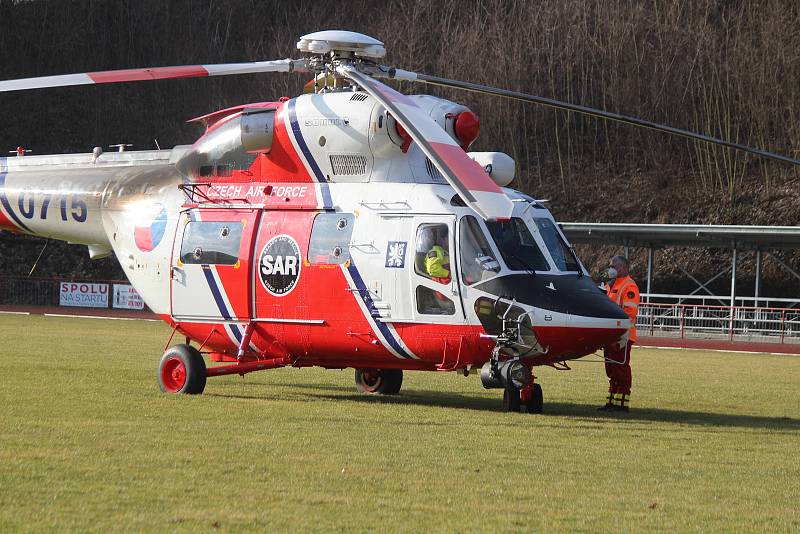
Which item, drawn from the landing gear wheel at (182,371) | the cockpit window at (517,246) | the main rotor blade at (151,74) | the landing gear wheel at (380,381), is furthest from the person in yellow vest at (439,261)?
the landing gear wheel at (182,371)

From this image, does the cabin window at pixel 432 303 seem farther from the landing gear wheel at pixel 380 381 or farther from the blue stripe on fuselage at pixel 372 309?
the landing gear wheel at pixel 380 381

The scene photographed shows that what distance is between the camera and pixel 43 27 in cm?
6056

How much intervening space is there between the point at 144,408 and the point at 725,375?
488 inches

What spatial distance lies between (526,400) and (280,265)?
3.40 m

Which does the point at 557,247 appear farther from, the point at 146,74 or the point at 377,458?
the point at 146,74

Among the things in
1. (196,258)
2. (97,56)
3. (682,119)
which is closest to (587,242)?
(682,119)

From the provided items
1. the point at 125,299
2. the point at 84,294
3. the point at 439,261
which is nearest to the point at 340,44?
the point at 439,261

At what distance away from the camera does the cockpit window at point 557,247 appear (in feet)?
43.8

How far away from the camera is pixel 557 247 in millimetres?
13469

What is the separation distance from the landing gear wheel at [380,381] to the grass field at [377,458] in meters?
0.28

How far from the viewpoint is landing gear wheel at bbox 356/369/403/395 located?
51.2 ft

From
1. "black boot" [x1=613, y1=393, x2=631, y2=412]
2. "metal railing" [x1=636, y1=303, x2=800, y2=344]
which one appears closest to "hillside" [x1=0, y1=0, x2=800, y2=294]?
"metal railing" [x1=636, y1=303, x2=800, y2=344]

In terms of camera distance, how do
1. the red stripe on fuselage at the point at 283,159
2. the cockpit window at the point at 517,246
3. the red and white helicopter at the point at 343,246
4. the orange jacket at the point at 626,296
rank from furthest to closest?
the orange jacket at the point at 626,296
the red stripe on fuselage at the point at 283,159
the cockpit window at the point at 517,246
the red and white helicopter at the point at 343,246

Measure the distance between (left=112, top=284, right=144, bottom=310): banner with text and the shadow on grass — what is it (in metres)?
27.0
